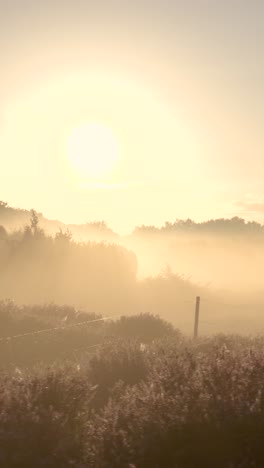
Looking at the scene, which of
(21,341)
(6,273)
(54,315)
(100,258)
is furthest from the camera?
(100,258)

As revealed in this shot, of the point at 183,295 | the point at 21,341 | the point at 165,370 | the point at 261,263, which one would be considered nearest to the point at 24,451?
the point at 165,370

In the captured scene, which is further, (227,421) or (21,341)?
(21,341)

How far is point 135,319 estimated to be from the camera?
738 inches

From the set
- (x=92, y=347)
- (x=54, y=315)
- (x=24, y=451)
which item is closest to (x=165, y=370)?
(x=24, y=451)

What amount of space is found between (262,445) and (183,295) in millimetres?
30733

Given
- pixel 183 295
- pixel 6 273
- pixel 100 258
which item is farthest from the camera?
pixel 183 295

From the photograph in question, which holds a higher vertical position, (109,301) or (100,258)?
(100,258)

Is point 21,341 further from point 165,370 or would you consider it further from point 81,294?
point 81,294

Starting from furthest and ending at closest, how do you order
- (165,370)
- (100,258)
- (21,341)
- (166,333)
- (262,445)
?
1. (100,258)
2. (166,333)
3. (21,341)
4. (165,370)
5. (262,445)

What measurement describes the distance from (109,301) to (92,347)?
1517 centimetres

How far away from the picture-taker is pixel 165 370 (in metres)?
6.39

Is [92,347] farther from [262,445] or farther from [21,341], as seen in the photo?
[262,445]

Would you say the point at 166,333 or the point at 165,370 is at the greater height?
the point at 165,370

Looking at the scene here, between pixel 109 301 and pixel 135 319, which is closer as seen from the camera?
pixel 135 319
